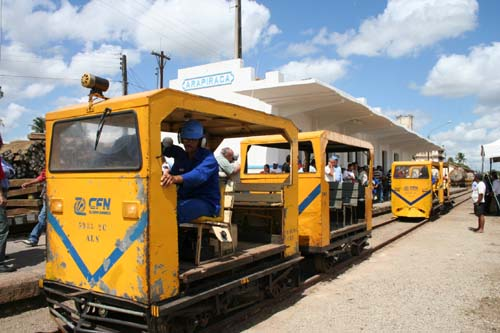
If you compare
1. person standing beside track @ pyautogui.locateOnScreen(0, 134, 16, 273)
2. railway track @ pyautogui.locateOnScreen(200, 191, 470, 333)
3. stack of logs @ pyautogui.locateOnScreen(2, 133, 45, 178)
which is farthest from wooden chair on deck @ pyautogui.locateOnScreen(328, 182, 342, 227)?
stack of logs @ pyautogui.locateOnScreen(2, 133, 45, 178)

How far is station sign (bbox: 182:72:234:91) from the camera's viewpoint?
15.7m

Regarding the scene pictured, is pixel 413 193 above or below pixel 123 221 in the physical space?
below

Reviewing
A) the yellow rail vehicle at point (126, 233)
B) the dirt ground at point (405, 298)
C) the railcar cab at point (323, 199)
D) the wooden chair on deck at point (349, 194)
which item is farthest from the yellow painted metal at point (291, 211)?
the wooden chair on deck at point (349, 194)

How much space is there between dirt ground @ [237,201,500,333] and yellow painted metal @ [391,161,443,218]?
5613mm

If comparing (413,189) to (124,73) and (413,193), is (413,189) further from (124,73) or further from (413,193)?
(124,73)

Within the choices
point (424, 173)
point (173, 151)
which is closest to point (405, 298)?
point (173, 151)

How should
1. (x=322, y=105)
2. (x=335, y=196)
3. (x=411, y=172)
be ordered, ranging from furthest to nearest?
(x=322, y=105), (x=411, y=172), (x=335, y=196)

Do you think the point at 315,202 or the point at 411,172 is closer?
the point at 315,202

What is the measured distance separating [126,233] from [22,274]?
264 centimetres

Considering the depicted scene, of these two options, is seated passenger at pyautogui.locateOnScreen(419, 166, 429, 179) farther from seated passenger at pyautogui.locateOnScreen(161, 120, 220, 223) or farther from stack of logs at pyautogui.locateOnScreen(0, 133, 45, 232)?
seated passenger at pyautogui.locateOnScreen(161, 120, 220, 223)

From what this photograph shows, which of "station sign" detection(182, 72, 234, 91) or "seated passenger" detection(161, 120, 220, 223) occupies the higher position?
"station sign" detection(182, 72, 234, 91)

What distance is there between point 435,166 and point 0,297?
50.8 feet

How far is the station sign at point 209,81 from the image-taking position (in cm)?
1572

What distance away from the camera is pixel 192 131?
170 inches
